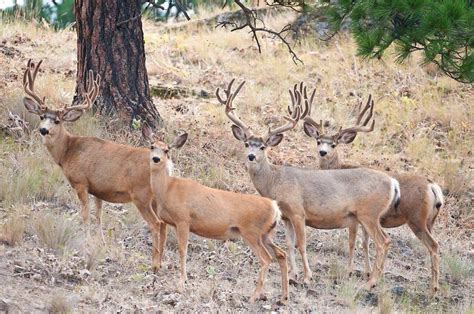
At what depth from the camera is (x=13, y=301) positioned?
866 cm

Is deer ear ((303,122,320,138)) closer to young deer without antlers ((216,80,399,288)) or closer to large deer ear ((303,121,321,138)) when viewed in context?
large deer ear ((303,121,321,138))

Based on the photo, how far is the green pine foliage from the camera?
11055mm

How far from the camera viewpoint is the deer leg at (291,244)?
35.5 ft

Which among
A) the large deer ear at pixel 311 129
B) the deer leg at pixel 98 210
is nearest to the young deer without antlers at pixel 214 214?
the deer leg at pixel 98 210

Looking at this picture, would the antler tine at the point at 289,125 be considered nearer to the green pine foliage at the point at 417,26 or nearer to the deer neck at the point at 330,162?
the deer neck at the point at 330,162

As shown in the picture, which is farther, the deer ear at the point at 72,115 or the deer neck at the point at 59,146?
the deer ear at the point at 72,115

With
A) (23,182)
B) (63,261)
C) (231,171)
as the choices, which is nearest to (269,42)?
(231,171)

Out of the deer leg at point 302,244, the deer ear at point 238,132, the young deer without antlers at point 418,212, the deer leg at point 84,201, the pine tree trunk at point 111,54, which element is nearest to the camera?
the deer leg at point 302,244

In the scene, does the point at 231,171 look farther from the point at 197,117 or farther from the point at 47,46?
the point at 47,46

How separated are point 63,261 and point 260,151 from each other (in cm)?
272

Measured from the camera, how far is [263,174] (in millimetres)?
11359

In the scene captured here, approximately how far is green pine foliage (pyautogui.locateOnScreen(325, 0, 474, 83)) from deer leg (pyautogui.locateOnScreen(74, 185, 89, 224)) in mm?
3756

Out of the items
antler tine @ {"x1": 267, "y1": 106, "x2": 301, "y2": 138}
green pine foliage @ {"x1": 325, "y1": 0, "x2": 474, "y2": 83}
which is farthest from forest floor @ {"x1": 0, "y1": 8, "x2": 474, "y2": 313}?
green pine foliage @ {"x1": 325, "y1": 0, "x2": 474, "y2": 83}

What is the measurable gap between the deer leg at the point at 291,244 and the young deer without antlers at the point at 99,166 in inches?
59.4
